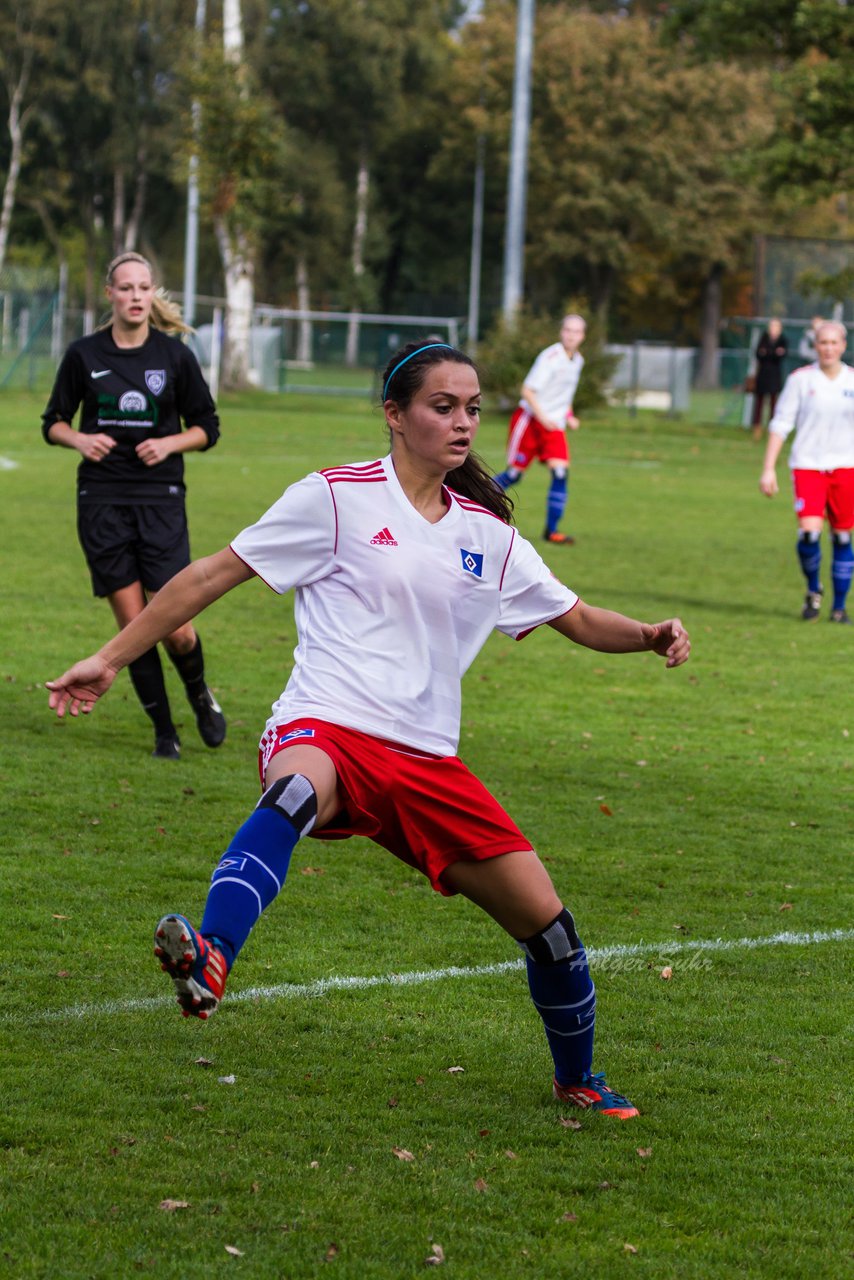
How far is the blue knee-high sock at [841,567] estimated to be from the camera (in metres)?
13.5

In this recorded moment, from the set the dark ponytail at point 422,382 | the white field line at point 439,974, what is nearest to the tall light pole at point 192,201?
the white field line at point 439,974

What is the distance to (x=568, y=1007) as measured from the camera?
432 cm

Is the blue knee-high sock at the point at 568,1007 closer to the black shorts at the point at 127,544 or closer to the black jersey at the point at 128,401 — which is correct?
the black shorts at the point at 127,544

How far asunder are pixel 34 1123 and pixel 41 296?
40.7m

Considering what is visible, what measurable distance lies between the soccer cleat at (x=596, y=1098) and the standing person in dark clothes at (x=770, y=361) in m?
30.4

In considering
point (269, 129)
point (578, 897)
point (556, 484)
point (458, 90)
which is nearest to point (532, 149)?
point (458, 90)

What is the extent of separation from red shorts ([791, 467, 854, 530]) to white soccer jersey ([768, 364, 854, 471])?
60 mm

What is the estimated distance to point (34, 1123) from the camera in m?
4.12

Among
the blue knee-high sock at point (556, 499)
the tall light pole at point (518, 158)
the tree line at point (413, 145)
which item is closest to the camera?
the blue knee-high sock at point (556, 499)

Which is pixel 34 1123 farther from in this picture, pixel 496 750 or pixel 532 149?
pixel 532 149

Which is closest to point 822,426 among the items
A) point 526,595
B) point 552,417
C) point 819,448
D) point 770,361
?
point 819,448

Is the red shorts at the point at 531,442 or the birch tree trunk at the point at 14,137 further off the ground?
the birch tree trunk at the point at 14,137

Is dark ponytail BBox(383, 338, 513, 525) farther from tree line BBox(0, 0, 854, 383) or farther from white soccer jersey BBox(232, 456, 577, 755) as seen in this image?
tree line BBox(0, 0, 854, 383)

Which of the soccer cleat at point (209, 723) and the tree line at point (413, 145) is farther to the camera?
the tree line at point (413, 145)
